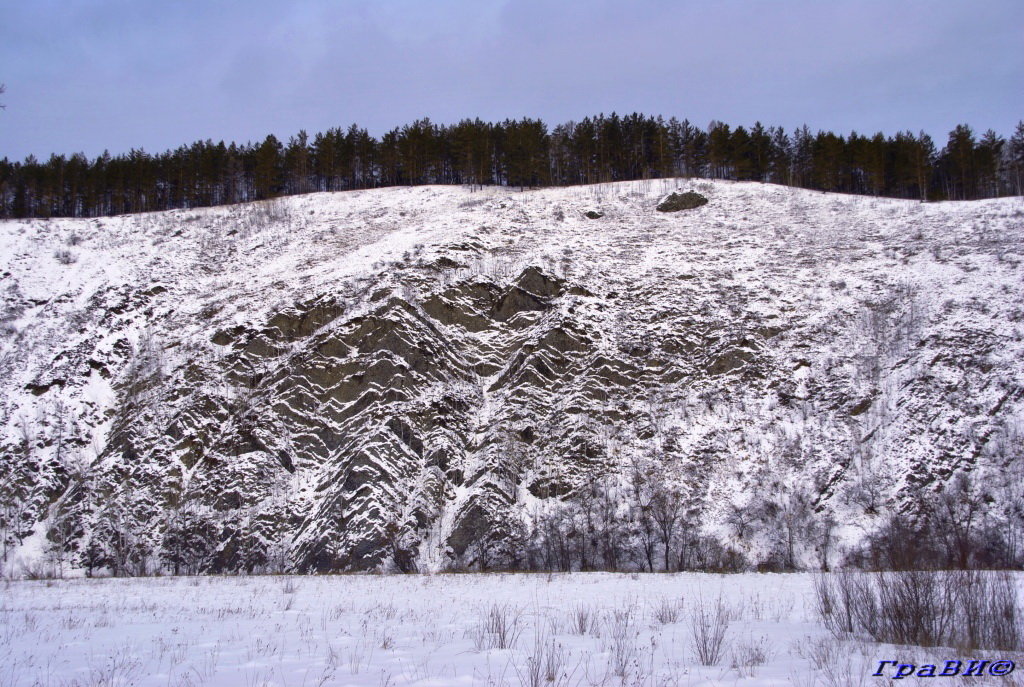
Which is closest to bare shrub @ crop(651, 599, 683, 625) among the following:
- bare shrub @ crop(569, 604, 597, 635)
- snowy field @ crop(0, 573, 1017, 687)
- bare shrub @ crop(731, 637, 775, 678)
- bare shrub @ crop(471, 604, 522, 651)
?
snowy field @ crop(0, 573, 1017, 687)

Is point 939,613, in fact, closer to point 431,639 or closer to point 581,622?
point 581,622

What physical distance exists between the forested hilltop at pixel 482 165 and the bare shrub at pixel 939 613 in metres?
61.3

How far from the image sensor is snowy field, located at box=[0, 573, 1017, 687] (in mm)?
7102

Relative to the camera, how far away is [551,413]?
112ft

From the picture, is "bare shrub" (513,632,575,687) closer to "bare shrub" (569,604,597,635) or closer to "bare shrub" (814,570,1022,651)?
"bare shrub" (569,604,597,635)

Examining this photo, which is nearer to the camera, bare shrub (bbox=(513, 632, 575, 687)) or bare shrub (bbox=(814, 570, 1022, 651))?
bare shrub (bbox=(513, 632, 575, 687))

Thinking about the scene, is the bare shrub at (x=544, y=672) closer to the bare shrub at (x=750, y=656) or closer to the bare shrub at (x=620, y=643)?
the bare shrub at (x=620, y=643)

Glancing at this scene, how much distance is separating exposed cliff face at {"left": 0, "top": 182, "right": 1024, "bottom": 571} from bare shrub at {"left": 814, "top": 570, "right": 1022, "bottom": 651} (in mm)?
18256

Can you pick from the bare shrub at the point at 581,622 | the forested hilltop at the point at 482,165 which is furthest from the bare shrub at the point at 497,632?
the forested hilltop at the point at 482,165

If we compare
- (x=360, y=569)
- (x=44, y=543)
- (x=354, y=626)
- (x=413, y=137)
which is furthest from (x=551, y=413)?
(x=413, y=137)

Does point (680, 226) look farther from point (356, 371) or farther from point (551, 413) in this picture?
point (356, 371)

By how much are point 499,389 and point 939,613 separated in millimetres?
27906

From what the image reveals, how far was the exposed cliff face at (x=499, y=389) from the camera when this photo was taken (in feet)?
93.1

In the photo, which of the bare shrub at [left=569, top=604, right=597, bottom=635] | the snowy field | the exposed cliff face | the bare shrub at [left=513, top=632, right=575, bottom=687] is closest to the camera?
the bare shrub at [left=513, top=632, right=575, bottom=687]
